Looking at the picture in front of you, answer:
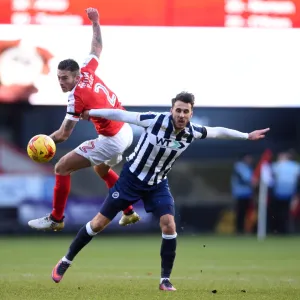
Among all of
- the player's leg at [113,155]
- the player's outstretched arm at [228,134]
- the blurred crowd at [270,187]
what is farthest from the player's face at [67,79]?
the blurred crowd at [270,187]

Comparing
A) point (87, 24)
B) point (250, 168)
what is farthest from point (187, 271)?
point (250, 168)

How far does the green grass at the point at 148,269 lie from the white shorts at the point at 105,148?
4.22ft

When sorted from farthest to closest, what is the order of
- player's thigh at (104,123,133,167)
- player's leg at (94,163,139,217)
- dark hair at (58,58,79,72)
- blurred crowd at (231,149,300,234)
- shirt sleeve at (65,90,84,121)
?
blurred crowd at (231,149,300,234) < player's leg at (94,163,139,217) < player's thigh at (104,123,133,167) < shirt sleeve at (65,90,84,121) < dark hair at (58,58,79,72)

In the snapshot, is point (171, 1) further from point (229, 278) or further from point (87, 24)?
point (229, 278)

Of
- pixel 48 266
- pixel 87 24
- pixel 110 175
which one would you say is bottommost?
pixel 48 266

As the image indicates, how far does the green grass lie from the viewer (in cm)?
980

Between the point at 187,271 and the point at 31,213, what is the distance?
8.03 meters

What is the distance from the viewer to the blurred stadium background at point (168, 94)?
1684cm

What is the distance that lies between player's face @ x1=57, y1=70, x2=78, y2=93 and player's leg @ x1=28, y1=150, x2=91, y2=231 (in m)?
0.78

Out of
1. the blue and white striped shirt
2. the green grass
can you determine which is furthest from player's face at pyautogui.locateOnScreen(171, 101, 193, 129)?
the green grass

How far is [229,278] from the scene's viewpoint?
11.7 m

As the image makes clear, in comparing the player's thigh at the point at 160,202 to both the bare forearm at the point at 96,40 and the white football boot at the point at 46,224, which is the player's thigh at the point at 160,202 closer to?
the white football boot at the point at 46,224

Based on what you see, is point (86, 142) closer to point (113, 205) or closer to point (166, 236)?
point (113, 205)

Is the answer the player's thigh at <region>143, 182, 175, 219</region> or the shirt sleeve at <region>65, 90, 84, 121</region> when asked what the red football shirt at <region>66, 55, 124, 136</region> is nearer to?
the shirt sleeve at <region>65, 90, 84, 121</region>
